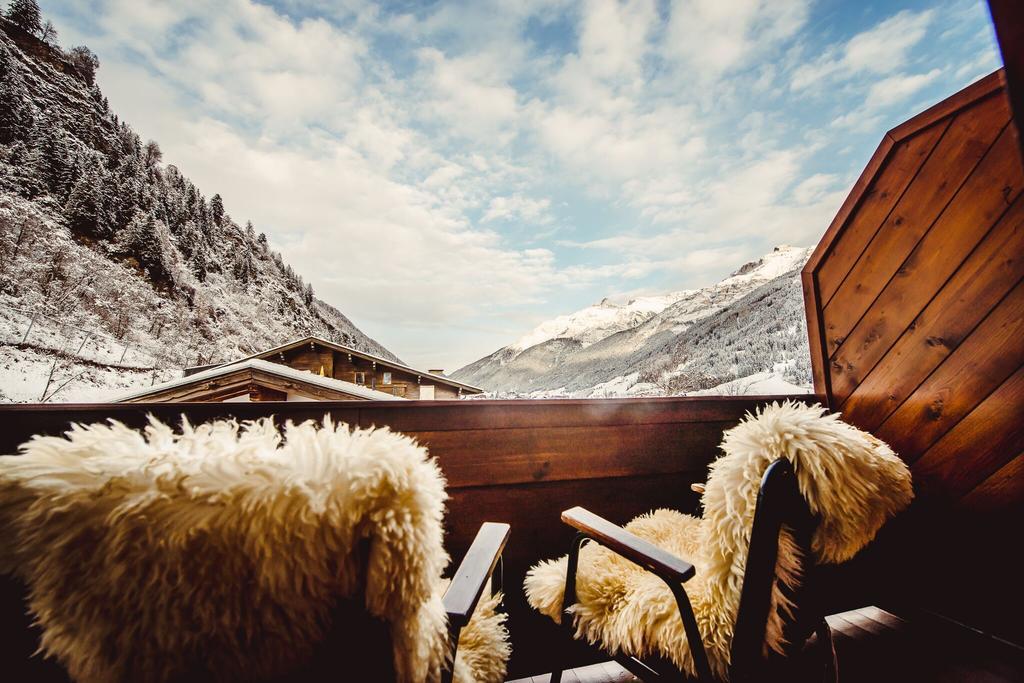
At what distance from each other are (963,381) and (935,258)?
0.43 metres

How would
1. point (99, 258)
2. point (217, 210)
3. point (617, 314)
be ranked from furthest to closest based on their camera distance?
point (217, 210) → point (99, 258) → point (617, 314)

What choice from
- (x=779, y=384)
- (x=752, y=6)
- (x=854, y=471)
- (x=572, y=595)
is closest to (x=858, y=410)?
(x=779, y=384)

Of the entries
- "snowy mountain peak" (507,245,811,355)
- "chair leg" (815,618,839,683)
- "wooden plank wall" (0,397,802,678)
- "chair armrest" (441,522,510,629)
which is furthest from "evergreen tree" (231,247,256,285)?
"chair leg" (815,618,839,683)

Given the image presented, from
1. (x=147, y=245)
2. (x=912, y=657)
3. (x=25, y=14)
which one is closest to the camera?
(x=912, y=657)

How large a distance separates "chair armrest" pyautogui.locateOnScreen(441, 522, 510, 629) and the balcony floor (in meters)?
0.91

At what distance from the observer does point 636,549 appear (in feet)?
2.47

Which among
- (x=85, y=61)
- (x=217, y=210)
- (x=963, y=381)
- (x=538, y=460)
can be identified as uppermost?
(x=85, y=61)

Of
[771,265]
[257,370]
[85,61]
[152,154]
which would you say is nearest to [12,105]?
[152,154]

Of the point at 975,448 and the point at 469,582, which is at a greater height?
the point at 975,448

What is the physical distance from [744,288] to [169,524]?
30.9 ft

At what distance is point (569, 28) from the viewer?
4.41 meters

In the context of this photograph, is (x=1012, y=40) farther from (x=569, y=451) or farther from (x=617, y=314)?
(x=617, y=314)

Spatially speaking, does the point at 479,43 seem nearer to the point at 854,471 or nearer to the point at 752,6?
the point at 752,6

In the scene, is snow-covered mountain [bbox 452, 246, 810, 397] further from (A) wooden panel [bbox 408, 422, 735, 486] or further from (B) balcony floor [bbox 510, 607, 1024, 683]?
(B) balcony floor [bbox 510, 607, 1024, 683]
